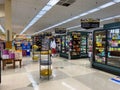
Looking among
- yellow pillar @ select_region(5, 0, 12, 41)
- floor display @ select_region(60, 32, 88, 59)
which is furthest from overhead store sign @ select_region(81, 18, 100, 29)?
yellow pillar @ select_region(5, 0, 12, 41)

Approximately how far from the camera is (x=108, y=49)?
6.40m

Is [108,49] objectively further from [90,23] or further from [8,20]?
[8,20]

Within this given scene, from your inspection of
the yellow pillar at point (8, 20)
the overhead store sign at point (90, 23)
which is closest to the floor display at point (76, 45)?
the overhead store sign at point (90, 23)

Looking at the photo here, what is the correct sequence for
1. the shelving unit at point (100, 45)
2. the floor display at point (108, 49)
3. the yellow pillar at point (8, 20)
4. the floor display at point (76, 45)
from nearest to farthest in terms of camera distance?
1. the floor display at point (108, 49)
2. the shelving unit at point (100, 45)
3. the yellow pillar at point (8, 20)
4. the floor display at point (76, 45)

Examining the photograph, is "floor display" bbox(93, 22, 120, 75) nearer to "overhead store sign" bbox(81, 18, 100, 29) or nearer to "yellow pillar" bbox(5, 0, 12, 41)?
"overhead store sign" bbox(81, 18, 100, 29)

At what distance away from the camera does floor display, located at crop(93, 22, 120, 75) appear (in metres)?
5.99

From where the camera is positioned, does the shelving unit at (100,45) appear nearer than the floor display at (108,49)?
No

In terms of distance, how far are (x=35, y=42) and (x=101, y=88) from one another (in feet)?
58.1

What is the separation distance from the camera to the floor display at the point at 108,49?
599 cm

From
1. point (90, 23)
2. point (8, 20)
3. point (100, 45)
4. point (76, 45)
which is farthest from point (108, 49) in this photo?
point (8, 20)

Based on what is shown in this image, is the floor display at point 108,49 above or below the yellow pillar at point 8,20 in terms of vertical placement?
below

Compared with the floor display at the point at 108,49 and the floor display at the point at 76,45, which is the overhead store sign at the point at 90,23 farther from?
the floor display at the point at 76,45

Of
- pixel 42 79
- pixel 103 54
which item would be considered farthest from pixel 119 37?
pixel 42 79

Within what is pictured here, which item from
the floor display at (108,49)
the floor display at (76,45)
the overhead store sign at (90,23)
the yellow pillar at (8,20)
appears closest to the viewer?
the floor display at (108,49)
